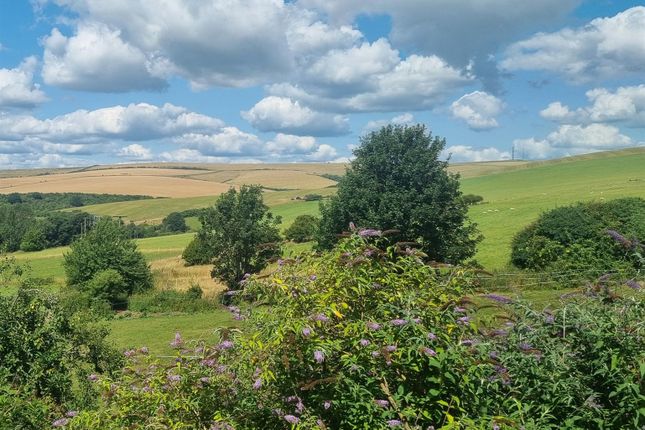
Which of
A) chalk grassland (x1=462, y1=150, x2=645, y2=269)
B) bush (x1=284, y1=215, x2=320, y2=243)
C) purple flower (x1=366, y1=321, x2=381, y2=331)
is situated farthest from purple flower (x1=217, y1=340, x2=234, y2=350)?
bush (x1=284, y1=215, x2=320, y2=243)

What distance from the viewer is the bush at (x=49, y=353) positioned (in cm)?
641

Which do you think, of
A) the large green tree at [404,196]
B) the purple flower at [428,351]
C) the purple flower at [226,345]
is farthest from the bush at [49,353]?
the large green tree at [404,196]

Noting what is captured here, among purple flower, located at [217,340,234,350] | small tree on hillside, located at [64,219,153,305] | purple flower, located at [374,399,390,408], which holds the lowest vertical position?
small tree on hillside, located at [64,219,153,305]

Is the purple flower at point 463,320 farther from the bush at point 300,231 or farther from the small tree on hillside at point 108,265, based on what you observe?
the bush at point 300,231

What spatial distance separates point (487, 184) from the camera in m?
86.6

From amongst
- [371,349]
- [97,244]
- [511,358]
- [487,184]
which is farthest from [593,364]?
[487,184]

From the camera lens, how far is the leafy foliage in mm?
35219

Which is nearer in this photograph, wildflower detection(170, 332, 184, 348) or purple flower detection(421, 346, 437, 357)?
purple flower detection(421, 346, 437, 357)

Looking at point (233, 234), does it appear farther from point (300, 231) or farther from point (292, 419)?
point (292, 419)

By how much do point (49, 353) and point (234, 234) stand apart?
93.8 ft

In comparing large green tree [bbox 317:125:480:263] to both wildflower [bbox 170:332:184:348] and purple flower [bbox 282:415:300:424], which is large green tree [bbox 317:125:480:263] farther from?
purple flower [bbox 282:415:300:424]

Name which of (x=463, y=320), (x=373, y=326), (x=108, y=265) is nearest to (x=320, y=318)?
(x=373, y=326)

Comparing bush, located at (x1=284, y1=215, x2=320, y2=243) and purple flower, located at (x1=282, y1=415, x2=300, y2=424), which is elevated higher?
purple flower, located at (x1=282, y1=415, x2=300, y2=424)

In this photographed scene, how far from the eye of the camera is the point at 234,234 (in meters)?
35.4
